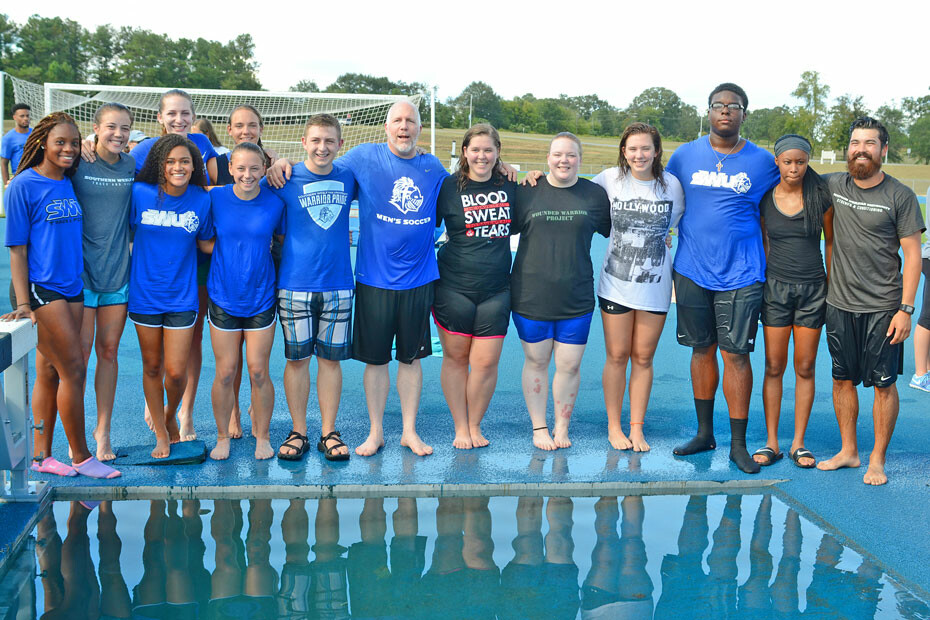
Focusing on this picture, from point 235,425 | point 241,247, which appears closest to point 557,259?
point 241,247

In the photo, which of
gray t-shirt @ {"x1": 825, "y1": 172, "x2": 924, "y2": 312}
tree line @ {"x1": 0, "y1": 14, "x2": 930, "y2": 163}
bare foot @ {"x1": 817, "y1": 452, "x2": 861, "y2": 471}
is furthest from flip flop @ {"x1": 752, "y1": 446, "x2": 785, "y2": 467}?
tree line @ {"x1": 0, "y1": 14, "x2": 930, "y2": 163}

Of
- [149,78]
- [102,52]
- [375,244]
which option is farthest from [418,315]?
[102,52]

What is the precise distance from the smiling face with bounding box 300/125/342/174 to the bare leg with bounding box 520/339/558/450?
151cm

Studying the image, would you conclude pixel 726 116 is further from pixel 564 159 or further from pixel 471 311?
Result: pixel 471 311

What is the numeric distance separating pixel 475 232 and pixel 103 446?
91.3 inches

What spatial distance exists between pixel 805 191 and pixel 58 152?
377 cm

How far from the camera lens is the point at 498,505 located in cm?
399

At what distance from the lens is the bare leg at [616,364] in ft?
15.4

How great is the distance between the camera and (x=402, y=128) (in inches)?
171

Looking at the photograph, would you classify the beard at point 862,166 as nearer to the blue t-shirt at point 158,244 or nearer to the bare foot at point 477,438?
the bare foot at point 477,438

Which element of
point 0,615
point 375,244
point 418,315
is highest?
point 375,244

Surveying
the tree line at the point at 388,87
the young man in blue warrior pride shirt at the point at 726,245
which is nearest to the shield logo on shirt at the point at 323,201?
the young man in blue warrior pride shirt at the point at 726,245

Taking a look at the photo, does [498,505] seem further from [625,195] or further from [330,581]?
[625,195]

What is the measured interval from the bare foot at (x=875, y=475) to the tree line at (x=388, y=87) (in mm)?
38652
